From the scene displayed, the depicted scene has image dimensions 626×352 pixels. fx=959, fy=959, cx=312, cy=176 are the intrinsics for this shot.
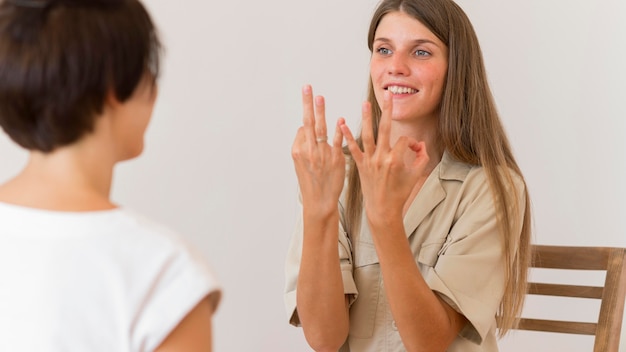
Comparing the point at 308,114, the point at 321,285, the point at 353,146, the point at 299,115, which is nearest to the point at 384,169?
the point at 353,146

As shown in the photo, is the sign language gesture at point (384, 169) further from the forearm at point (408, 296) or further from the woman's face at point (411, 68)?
the woman's face at point (411, 68)

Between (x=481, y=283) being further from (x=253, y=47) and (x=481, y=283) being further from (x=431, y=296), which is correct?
(x=253, y=47)

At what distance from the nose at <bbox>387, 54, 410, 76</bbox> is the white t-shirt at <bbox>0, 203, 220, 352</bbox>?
96 cm

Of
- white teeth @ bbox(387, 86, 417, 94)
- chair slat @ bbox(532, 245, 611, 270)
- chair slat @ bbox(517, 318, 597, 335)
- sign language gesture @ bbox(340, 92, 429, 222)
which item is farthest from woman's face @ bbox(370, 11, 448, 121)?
chair slat @ bbox(517, 318, 597, 335)

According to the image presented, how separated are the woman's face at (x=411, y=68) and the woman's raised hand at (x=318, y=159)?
228 mm

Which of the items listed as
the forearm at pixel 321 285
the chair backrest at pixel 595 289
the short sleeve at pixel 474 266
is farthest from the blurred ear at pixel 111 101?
the chair backrest at pixel 595 289

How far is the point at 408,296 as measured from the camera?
161cm

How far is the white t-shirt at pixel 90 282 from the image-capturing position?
0.88m

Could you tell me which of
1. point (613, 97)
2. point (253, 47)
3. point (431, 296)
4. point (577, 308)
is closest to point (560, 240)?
point (577, 308)

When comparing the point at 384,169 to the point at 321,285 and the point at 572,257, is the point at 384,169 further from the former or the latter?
the point at 572,257

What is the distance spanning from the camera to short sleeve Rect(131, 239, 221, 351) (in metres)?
0.89

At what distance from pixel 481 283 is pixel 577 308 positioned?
1.16 metres

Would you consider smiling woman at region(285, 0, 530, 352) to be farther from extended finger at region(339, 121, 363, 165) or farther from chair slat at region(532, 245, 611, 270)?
chair slat at region(532, 245, 611, 270)

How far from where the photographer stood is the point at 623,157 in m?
2.73
